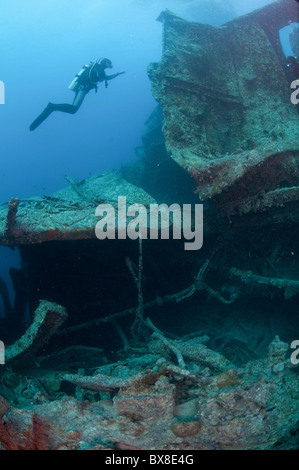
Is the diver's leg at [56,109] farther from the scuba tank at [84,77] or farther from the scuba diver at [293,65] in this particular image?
the scuba diver at [293,65]

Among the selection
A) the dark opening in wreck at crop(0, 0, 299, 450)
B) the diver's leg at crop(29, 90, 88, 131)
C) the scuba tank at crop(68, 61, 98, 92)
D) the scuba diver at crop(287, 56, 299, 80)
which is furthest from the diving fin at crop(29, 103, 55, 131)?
the scuba diver at crop(287, 56, 299, 80)

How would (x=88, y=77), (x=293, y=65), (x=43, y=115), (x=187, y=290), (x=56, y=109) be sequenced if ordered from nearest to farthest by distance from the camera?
(x=187, y=290), (x=293, y=65), (x=43, y=115), (x=56, y=109), (x=88, y=77)

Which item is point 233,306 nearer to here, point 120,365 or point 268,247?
point 268,247

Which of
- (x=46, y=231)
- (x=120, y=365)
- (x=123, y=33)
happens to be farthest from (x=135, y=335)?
(x=123, y=33)

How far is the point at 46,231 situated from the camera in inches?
140

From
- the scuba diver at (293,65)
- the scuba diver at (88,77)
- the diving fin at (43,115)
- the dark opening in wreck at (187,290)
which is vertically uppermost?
the scuba diver at (88,77)

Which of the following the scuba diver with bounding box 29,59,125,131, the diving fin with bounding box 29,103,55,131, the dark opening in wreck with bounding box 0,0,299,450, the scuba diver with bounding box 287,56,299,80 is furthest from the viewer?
the scuba diver with bounding box 29,59,125,131

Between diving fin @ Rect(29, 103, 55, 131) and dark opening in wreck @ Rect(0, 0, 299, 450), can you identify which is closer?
dark opening in wreck @ Rect(0, 0, 299, 450)

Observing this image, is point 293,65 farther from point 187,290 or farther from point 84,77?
point 84,77

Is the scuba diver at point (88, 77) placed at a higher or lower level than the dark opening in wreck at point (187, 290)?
higher

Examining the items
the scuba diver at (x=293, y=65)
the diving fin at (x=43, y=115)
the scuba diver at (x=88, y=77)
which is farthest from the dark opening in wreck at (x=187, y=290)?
the scuba diver at (x=88, y=77)

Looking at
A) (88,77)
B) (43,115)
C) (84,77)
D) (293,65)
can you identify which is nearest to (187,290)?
(293,65)

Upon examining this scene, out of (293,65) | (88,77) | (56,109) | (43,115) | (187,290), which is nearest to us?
(187,290)

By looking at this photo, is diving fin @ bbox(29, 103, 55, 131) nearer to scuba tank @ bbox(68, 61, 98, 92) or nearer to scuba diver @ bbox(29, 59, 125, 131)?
scuba diver @ bbox(29, 59, 125, 131)
